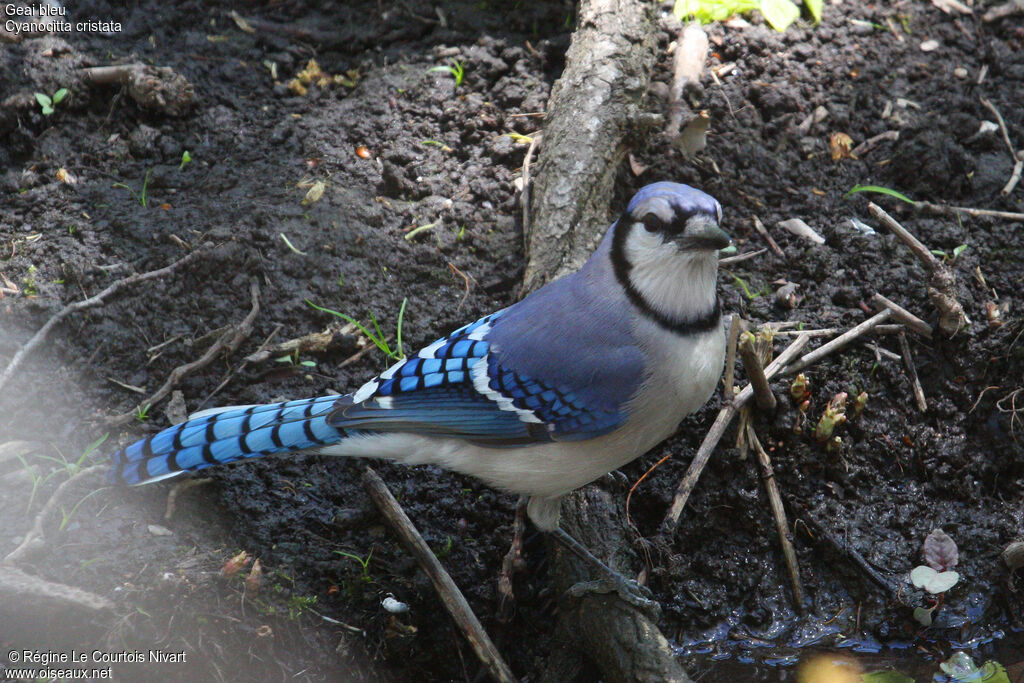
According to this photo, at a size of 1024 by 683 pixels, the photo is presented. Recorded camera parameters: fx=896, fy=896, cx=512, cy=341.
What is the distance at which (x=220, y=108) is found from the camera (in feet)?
12.8

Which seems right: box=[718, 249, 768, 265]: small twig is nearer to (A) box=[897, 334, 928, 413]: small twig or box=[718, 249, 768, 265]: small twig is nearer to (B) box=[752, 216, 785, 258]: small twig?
(B) box=[752, 216, 785, 258]: small twig

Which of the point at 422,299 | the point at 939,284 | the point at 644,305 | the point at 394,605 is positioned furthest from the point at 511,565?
the point at 939,284

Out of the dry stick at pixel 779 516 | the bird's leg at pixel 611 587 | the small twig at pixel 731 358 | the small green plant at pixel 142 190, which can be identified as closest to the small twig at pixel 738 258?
the small twig at pixel 731 358

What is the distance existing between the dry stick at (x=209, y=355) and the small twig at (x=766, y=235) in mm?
1995

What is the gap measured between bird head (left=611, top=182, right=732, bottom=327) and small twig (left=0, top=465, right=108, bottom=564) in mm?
1690

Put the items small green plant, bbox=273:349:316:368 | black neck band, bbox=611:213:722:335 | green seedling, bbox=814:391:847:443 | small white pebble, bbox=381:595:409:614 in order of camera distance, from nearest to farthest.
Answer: black neck band, bbox=611:213:722:335 → small white pebble, bbox=381:595:409:614 → green seedling, bbox=814:391:847:443 → small green plant, bbox=273:349:316:368

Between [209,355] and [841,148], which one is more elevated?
[841,148]

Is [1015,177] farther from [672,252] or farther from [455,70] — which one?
[455,70]

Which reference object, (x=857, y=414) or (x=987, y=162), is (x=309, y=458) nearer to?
(x=857, y=414)

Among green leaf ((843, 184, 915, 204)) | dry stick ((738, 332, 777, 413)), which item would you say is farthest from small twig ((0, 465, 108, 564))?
green leaf ((843, 184, 915, 204))

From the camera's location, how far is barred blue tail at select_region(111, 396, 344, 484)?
254cm

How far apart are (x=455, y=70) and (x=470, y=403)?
2.04 m

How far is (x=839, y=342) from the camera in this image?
10.6ft

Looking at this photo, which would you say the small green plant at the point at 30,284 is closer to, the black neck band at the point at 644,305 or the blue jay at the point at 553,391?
the blue jay at the point at 553,391
